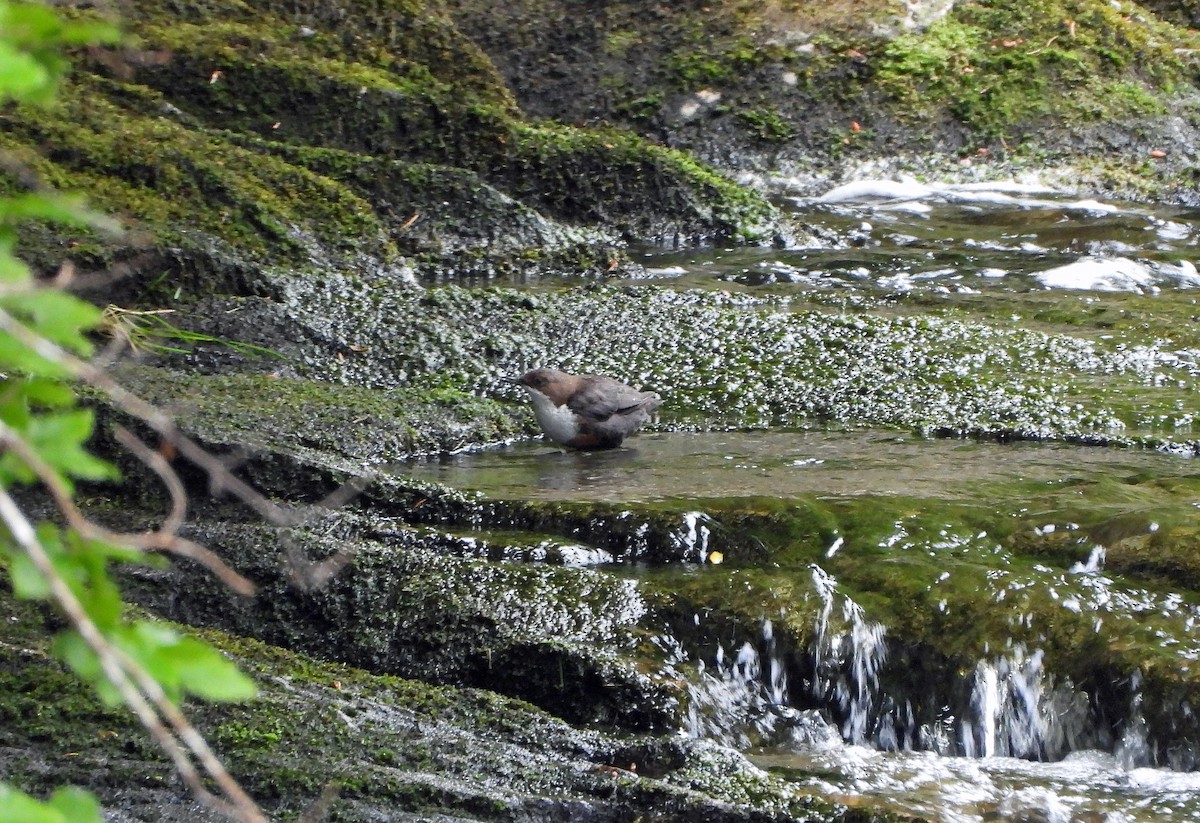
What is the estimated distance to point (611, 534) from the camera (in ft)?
15.0

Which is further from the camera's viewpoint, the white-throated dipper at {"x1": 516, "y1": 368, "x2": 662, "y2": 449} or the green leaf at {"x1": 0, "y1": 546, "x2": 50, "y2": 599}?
the white-throated dipper at {"x1": 516, "y1": 368, "x2": 662, "y2": 449}

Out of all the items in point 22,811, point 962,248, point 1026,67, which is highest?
point 1026,67

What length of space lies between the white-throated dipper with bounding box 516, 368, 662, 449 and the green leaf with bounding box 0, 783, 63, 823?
460cm

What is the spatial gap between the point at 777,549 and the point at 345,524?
1.48 metres

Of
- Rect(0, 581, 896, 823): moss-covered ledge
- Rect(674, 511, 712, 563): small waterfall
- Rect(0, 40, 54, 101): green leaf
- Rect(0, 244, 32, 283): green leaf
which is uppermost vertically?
Rect(0, 40, 54, 101): green leaf

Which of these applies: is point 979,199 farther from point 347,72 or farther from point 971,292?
point 347,72

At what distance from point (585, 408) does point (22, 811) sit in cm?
464

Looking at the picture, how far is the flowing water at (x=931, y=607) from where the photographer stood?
383 centimetres

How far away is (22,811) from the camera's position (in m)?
1.07

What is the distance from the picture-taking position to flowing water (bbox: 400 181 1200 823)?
383 centimetres

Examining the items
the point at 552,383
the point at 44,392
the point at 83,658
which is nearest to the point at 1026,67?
the point at 552,383

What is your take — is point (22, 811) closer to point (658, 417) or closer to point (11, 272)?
point (11, 272)

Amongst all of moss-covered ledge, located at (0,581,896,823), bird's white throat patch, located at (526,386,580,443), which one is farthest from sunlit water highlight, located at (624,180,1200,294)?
moss-covered ledge, located at (0,581,896,823)

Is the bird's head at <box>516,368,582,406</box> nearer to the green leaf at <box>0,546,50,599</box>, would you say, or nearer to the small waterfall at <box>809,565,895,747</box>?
the small waterfall at <box>809,565,895,747</box>
